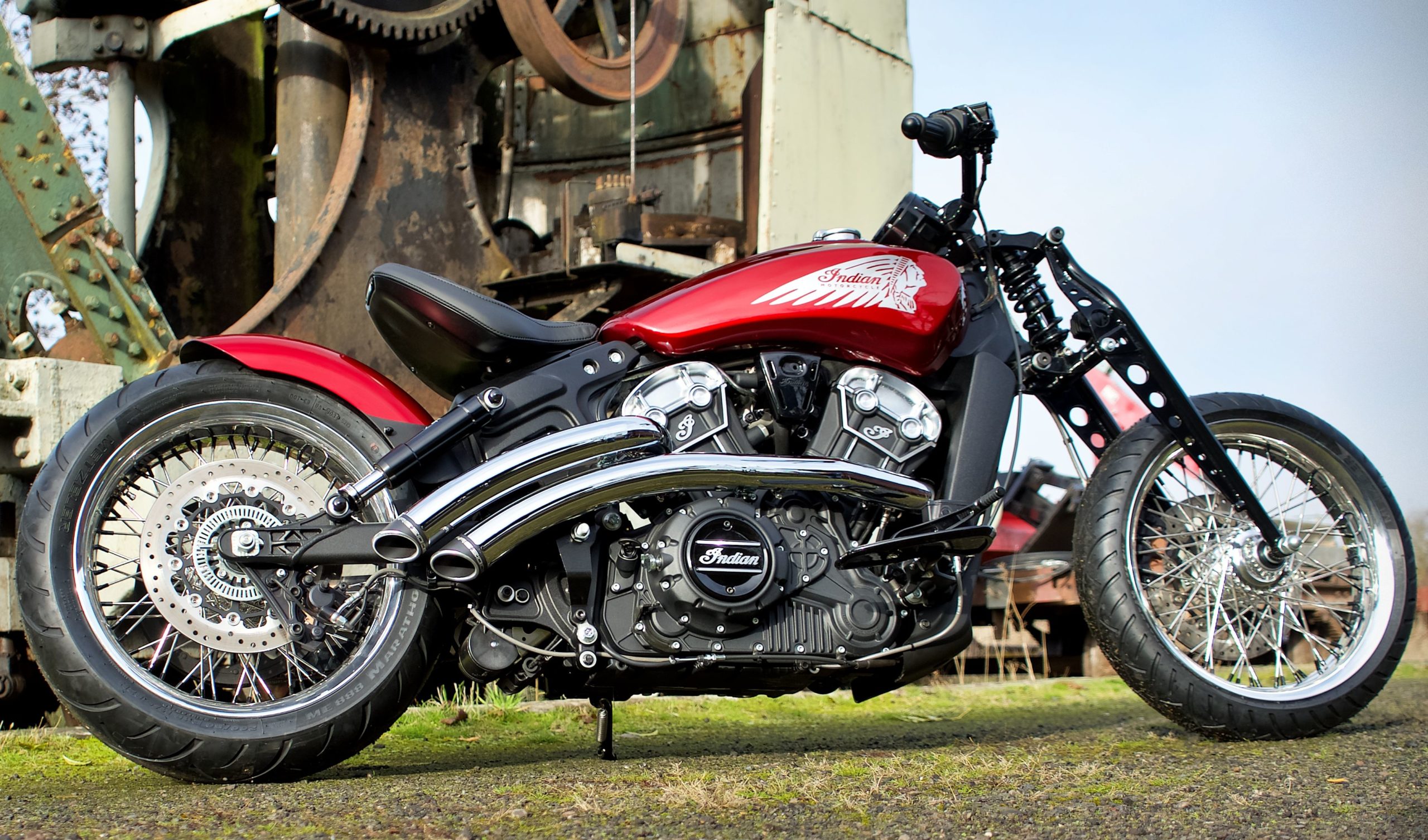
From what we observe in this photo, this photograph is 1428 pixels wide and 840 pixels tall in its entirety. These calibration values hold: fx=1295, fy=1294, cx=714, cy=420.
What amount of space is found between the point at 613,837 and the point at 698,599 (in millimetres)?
826

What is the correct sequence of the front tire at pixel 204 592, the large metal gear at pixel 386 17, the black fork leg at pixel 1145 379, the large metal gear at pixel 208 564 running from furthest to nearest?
A: the large metal gear at pixel 386 17 → the black fork leg at pixel 1145 379 → the large metal gear at pixel 208 564 → the front tire at pixel 204 592

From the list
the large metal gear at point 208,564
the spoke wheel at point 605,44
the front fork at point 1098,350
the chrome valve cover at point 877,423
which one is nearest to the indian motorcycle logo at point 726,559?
A: the chrome valve cover at point 877,423

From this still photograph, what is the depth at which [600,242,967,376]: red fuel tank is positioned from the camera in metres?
3.21

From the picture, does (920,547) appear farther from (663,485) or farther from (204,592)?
(204,592)

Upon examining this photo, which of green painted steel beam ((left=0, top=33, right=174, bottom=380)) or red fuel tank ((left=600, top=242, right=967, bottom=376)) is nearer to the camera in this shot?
red fuel tank ((left=600, top=242, right=967, bottom=376))

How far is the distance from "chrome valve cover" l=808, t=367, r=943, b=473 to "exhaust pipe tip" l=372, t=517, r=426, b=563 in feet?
3.33

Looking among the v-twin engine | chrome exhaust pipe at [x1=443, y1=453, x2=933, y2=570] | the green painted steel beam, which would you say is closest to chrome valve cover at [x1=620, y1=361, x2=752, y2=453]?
the v-twin engine

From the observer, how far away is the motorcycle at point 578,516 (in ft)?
9.30

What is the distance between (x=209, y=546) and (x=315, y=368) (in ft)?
1.55

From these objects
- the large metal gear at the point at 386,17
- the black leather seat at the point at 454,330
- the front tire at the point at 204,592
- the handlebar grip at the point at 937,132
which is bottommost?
the front tire at the point at 204,592

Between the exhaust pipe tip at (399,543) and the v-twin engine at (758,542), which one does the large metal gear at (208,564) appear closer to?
the exhaust pipe tip at (399,543)

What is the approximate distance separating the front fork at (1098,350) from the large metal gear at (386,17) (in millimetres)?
3208

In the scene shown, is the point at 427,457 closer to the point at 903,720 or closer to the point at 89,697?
the point at 89,697

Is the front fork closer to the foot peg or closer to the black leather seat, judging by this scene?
the foot peg
